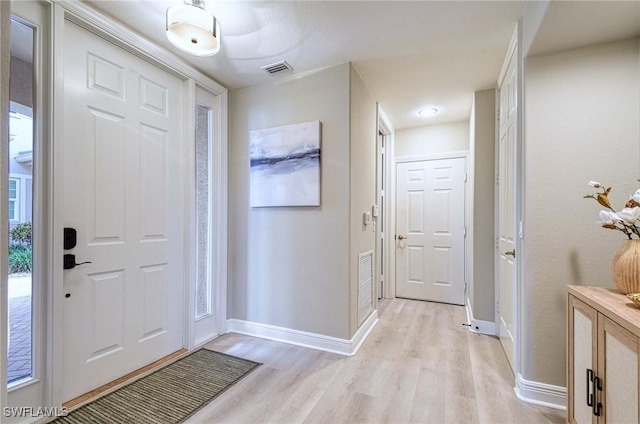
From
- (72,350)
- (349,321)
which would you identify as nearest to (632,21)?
(349,321)

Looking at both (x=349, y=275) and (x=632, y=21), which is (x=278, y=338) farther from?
(x=632, y=21)

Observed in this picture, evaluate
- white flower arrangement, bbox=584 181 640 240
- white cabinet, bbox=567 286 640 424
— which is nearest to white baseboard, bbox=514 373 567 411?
white cabinet, bbox=567 286 640 424

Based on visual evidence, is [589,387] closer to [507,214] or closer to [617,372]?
[617,372]

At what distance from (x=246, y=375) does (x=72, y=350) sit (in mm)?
1072

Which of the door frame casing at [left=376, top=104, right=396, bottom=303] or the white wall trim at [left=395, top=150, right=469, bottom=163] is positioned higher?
the white wall trim at [left=395, top=150, right=469, bottom=163]

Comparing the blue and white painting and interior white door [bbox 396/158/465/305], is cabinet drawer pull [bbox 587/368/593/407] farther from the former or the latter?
interior white door [bbox 396/158/465/305]

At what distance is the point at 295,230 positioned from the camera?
2615 mm

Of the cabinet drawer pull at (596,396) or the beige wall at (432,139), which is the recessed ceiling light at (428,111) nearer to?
the beige wall at (432,139)

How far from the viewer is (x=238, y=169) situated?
291cm

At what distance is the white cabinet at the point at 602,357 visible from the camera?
1020 millimetres

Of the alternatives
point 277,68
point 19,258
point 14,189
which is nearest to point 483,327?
point 277,68

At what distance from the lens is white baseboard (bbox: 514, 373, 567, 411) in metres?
1.75

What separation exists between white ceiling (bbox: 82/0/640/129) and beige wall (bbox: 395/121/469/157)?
992 millimetres

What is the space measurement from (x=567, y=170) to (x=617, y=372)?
113 centimetres
